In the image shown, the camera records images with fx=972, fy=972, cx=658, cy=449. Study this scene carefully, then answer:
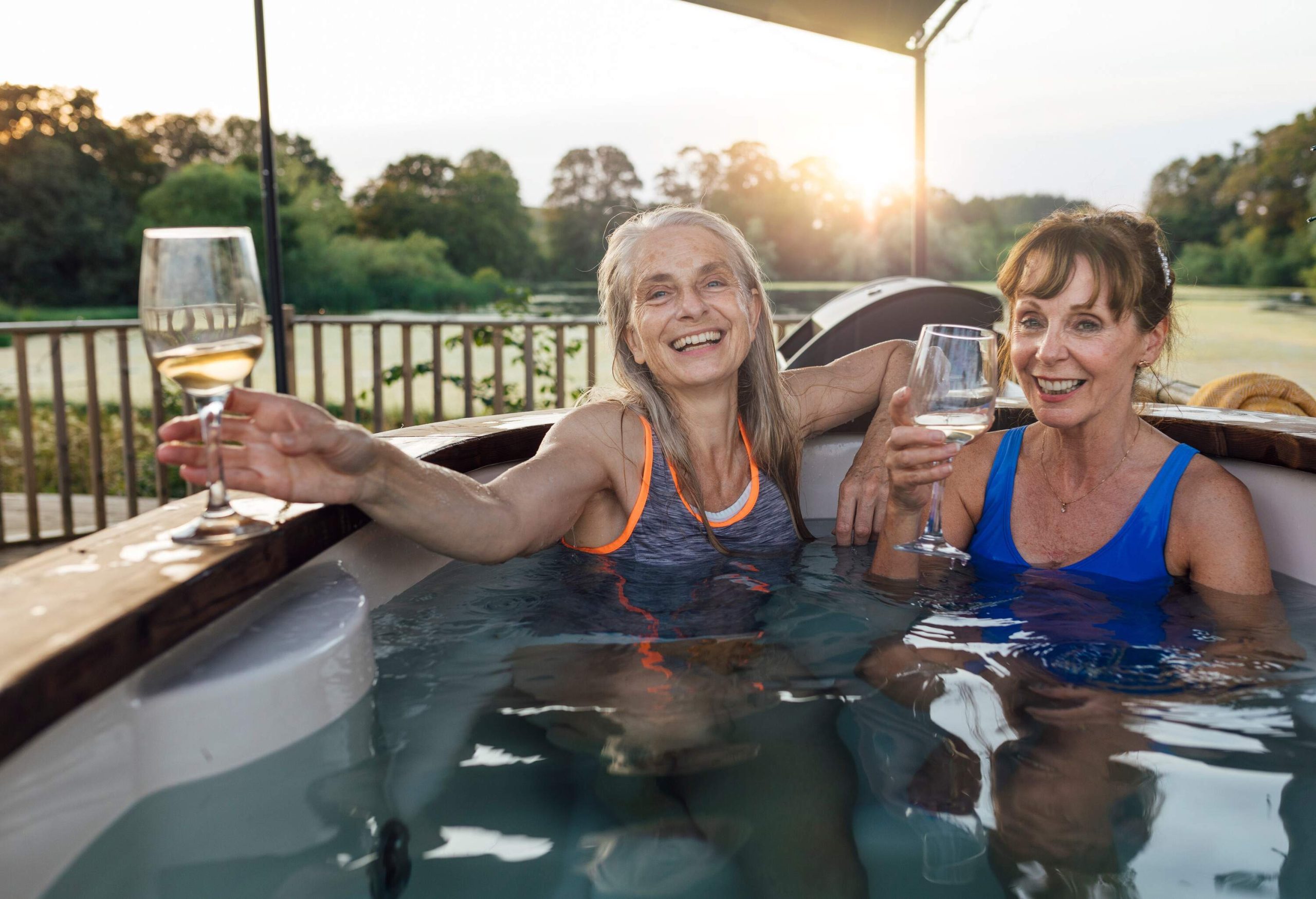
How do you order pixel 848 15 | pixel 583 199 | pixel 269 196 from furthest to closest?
1. pixel 583 199
2. pixel 848 15
3. pixel 269 196

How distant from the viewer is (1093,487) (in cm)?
205

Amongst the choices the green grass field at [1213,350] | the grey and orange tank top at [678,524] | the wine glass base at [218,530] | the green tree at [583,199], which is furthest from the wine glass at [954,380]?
the green tree at [583,199]

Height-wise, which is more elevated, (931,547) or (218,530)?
(218,530)

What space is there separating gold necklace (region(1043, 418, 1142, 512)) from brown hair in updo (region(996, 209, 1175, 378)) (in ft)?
0.73

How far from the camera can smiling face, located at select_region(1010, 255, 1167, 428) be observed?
1.84 meters

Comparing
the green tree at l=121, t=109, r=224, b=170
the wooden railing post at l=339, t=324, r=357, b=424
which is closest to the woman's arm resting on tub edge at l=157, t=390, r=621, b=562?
the wooden railing post at l=339, t=324, r=357, b=424

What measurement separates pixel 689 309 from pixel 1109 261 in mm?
837

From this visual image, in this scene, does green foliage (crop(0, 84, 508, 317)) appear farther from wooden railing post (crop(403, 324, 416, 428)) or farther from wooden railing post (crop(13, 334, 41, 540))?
wooden railing post (crop(13, 334, 41, 540))

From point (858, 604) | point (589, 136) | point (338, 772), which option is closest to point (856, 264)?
point (589, 136)

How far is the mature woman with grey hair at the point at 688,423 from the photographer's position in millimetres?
2008

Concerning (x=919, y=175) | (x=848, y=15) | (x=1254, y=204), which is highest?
(x=1254, y=204)

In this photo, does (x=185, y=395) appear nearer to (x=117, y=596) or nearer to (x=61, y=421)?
(x=61, y=421)

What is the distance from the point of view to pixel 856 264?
14539 mm

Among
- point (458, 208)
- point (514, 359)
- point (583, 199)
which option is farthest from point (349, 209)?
point (514, 359)
